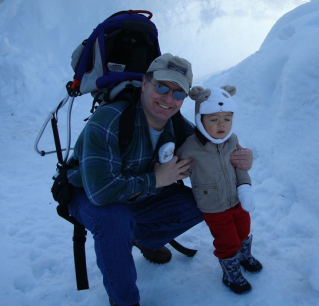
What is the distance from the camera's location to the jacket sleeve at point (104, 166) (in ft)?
5.65

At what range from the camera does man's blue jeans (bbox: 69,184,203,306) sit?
1.66 metres

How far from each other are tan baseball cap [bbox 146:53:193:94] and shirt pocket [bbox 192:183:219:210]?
664 mm

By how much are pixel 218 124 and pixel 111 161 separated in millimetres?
748

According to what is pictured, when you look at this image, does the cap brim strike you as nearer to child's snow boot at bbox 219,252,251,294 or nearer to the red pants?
the red pants

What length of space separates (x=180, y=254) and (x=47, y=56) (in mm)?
7903

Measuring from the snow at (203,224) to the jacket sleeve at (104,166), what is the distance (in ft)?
2.64

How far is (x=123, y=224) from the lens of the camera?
1697mm

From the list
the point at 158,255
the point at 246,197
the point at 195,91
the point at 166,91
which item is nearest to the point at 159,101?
the point at 166,91

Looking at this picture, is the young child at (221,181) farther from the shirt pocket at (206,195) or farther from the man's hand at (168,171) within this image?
the man's hand at (168,171)

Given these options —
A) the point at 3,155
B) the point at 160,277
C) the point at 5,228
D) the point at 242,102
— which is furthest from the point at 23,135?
the point at 160,277

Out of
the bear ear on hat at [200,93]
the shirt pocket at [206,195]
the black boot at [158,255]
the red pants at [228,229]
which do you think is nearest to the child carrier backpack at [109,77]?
the black boot at [158,255]

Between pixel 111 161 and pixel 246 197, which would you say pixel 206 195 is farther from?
pixel 111 161

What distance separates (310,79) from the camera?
3609 mm

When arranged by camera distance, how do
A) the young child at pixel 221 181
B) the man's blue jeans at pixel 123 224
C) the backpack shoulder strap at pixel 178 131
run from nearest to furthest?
the man's blue jeans at pixel 123 224
the young child at pixel 221 181
the backpack shoulder strap at pixel 178 131
